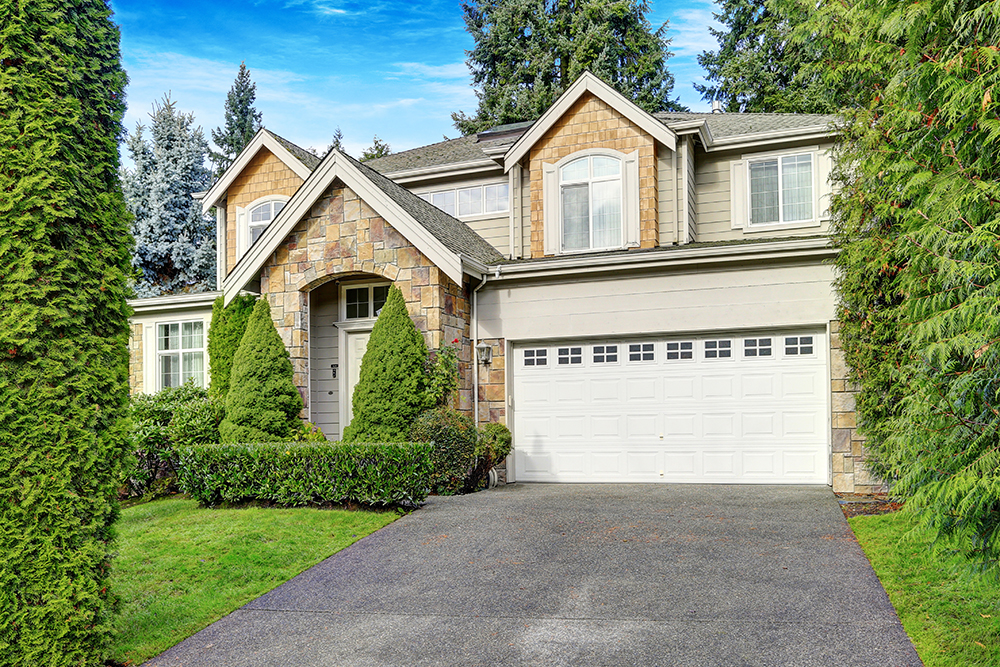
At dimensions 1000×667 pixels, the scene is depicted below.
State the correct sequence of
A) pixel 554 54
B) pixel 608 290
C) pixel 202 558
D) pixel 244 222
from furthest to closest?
pixel 554 54, pixel 244 222, pixel 608 290, pixel 202 558

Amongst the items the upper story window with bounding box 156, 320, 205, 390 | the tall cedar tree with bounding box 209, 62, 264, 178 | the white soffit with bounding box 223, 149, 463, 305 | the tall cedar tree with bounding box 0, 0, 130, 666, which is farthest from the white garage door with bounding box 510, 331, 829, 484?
the tall cedar tree with bounding box 209, 62, 264, 178

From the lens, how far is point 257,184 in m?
16.4

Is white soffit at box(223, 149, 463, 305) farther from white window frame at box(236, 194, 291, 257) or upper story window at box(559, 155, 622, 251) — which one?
white window frame at box(236, 194, 291, 257)

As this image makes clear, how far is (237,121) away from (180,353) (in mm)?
19653

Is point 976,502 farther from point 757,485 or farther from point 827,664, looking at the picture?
point 757,485

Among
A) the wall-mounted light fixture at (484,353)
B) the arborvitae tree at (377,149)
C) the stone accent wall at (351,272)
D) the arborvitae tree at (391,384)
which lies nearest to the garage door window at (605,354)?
the wall-mounted light fixture at (484,353)

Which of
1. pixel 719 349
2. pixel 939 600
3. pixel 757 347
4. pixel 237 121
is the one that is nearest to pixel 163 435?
pixel 719 349

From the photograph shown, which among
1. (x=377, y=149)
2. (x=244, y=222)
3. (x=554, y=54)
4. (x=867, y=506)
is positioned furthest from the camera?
(x=377, y=149)

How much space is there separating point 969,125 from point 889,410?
5.68 m

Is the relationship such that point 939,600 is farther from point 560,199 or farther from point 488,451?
point 560,199

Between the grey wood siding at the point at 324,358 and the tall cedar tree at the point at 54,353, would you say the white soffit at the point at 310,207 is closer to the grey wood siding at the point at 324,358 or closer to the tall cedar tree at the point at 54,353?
the grey wood siding at the point at 324,358

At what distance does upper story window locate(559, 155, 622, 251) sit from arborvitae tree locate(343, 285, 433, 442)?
12.2ft

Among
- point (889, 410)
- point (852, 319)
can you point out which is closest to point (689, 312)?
point (852, 319)

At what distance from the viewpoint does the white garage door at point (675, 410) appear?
10.8 m
